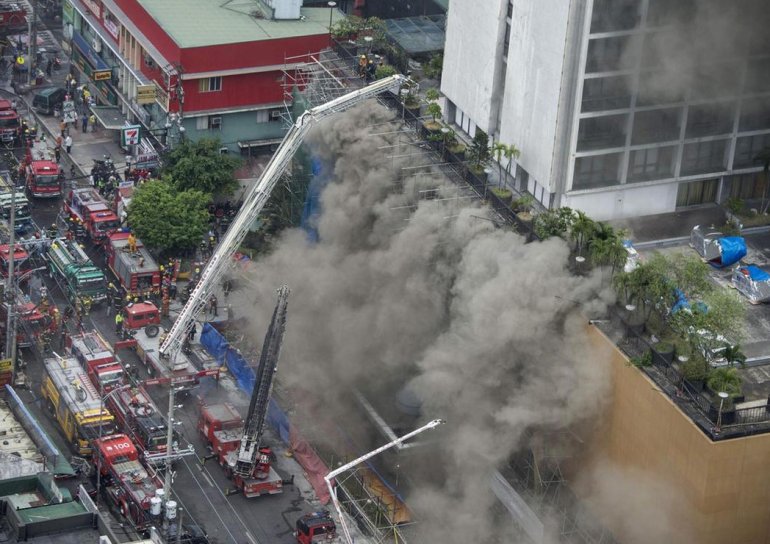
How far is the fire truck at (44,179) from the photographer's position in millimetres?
110625

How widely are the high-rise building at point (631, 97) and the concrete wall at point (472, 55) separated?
0.48 ft

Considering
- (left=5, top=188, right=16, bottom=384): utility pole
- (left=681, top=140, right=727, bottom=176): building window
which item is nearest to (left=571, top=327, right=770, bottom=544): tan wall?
(left=681, top=140, right=727, bottom=176): building window

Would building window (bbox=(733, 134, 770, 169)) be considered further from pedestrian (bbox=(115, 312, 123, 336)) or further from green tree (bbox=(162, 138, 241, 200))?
pedestrian (bbox=(115, 312, 123, 336))

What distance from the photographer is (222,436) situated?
285 feet

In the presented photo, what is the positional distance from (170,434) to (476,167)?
2294cm

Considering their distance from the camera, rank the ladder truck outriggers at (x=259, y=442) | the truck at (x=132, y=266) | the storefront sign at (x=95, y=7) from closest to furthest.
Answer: the ladder truck outriggers at (x=259, y=442), the truck at (x=132, y=266), the storefront sign at (x=95, y=7)

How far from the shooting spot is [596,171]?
8631cm

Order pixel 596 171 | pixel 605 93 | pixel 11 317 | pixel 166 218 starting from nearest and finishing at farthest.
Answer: pixel 605 93
pixel 596 171
pixel 11 317
pixel 166 218

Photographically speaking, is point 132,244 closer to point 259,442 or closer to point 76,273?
point 76,273

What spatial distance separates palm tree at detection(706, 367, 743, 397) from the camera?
239 ft

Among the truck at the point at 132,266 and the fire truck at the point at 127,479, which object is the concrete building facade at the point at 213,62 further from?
the fire truck at the point at 127,479

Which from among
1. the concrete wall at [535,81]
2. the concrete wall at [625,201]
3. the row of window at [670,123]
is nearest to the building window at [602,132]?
the row of window at [670,123]

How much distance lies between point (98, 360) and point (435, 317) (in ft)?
54.9

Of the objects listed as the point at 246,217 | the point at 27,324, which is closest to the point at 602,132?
the point at 246,217
